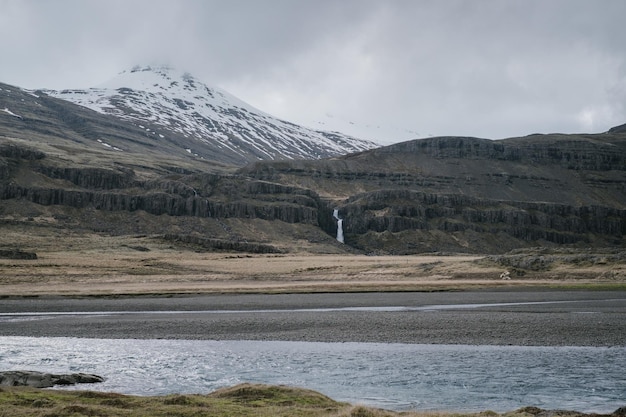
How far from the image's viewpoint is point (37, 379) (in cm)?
2592

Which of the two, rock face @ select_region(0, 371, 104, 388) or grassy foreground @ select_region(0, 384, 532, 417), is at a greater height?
grassy foreground @ select_region(0, 384, 532, 417)

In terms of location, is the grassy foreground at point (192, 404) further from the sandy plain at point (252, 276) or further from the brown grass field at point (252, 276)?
the brown grass field at point (252, 276)

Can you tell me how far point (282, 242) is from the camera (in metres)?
176

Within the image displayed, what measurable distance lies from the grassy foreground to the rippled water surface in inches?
89.4

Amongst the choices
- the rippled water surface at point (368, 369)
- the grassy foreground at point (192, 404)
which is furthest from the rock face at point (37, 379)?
the grassy foreground at point (192, 404)

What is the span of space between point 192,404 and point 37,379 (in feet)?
28.2

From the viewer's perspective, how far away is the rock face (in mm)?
25594

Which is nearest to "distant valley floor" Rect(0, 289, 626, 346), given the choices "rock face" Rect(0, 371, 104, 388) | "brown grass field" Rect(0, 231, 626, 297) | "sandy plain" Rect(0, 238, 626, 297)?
"sandy plain" Rect(0, 238, 626, 297)

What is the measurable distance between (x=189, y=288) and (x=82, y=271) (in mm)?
23011

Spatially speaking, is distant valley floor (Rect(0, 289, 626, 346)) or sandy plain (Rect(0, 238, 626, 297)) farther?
sandy plain (Rect(0, 238, 626, 297))

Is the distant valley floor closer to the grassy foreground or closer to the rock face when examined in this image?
the rock face

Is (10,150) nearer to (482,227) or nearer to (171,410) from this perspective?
(482,227)

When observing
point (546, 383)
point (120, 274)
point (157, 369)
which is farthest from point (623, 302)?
point (120, 274)

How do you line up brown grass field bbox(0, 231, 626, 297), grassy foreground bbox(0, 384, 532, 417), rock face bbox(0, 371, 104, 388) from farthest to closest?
brown grass field bbox(0, 231, 626, 297) < rock face bbox(0, 371, 104, 388) < grassy foreground bbox(0, 384, 532, 417)
